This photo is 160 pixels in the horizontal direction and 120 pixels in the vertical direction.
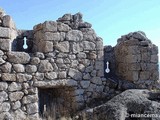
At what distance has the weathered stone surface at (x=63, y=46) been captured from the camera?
25.8 ft

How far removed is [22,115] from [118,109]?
9.41ft

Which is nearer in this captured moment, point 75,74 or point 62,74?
point 62,74

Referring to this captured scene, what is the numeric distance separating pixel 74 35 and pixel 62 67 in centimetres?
103

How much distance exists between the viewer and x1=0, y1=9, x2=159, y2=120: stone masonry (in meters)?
7.13

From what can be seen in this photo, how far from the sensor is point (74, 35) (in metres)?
8.20

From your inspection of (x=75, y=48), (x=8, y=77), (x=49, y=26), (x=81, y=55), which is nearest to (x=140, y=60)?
(x=81, y=55)

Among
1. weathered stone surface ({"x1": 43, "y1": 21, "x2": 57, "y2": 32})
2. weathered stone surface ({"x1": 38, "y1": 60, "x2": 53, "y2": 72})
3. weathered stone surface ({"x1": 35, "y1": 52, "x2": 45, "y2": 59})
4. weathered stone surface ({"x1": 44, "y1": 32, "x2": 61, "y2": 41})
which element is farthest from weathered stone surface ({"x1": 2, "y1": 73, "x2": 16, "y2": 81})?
weathered stone surface ({"x1": 43, "y1": 21, "x2": 57, "y2": 32})

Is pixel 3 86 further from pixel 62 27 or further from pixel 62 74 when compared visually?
pixel 62 27

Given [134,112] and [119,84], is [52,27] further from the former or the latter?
[134,112]

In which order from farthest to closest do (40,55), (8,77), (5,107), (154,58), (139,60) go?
1. (154,58)
2. (139,60)
3. (40,55)
4. (8,77)
5. (5,107)

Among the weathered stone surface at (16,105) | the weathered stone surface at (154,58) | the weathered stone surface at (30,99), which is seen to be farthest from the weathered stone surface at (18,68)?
the weathered stone surface at (154,58)

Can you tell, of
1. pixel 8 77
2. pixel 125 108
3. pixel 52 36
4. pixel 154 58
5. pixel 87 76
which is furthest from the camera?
pixel 154 58

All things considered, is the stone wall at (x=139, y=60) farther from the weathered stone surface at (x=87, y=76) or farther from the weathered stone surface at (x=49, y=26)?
the weathered stone surface at (x=49, y=26)

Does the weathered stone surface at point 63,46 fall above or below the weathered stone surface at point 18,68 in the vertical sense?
above
